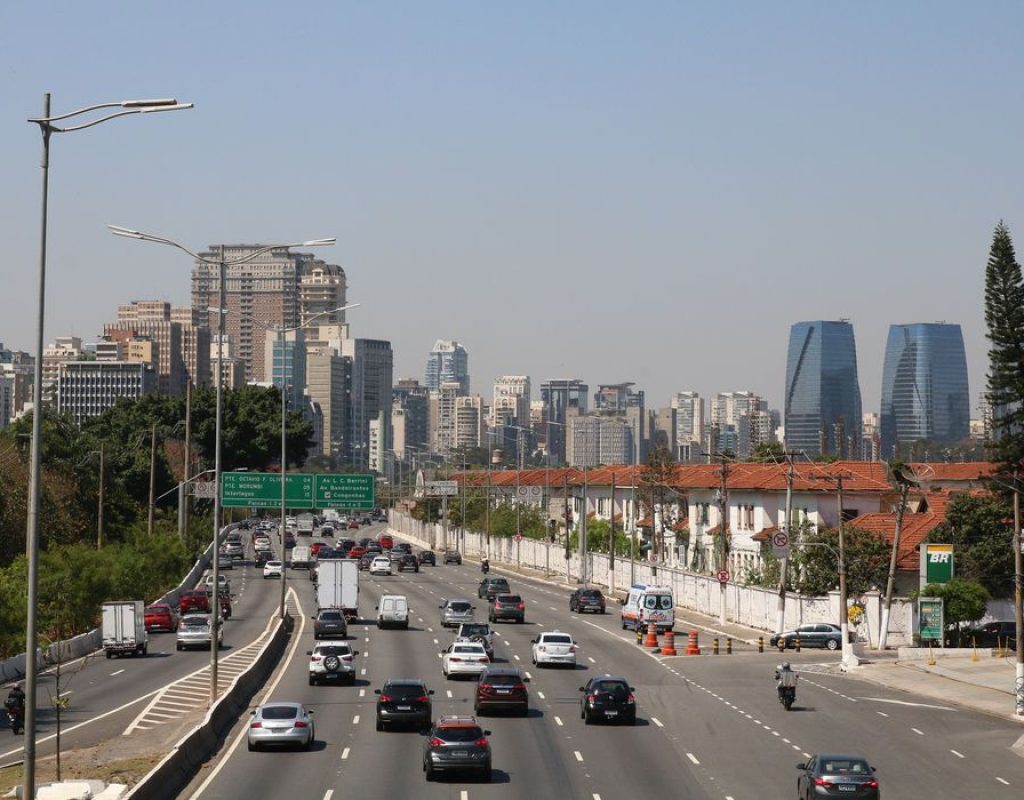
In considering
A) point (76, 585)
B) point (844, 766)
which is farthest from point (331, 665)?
point (844, 766)

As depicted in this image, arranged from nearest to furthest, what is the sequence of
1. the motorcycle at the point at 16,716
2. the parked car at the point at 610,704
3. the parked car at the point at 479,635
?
1. the parked car at the point at 610,704
2. the motorcycle at the point at 16,716
3. the parked car at the point at 479,635

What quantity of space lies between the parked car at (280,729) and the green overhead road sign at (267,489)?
143 feet

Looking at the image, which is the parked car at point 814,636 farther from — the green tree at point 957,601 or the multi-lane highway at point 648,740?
the multi-lane highway at point 648,740

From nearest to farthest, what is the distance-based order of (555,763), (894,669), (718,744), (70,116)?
(70,116), (555,763), (718,744), (894,669)

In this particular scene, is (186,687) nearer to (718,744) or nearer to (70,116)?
(718,744)

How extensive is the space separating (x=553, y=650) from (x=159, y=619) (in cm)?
2614

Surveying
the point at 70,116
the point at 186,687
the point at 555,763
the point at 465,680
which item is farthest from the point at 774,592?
the point at 70,116

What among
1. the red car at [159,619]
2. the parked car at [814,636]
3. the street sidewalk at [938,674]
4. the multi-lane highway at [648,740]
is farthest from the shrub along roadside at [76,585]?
the parked car at [814,636]

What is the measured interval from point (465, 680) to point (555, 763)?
18473 millimetres

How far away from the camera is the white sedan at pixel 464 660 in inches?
2137

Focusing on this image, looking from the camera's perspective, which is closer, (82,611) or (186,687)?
(186,687)

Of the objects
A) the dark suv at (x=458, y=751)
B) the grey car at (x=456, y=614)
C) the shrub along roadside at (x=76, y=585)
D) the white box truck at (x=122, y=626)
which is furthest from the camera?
the grey car at (x=456, y=614)

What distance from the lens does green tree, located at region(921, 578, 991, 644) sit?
7250 centimetres

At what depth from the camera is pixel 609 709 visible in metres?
43.4
